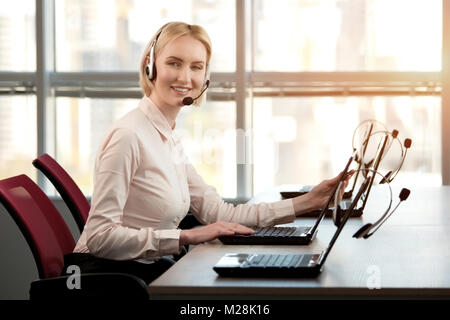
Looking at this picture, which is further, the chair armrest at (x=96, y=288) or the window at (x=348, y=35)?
the window at (x=348, y=35)

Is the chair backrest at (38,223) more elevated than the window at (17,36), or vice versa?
the window at (17,36)

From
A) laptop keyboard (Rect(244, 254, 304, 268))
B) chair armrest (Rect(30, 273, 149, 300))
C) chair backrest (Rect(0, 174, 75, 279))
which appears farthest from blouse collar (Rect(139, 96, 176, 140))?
laptop keyboard (Rect(244, 254, 304, 268))

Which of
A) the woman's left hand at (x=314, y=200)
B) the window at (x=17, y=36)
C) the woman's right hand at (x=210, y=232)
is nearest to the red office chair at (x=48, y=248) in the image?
the woman's right hand at (x=210, y=232)

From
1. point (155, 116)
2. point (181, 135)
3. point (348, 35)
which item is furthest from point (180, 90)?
point (348, 35)

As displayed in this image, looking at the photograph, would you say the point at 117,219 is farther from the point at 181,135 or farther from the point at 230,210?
the point at 181,135

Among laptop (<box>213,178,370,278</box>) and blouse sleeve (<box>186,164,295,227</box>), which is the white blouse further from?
laptop (<box>213,178,370,278</box>)

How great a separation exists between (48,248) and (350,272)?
98cm

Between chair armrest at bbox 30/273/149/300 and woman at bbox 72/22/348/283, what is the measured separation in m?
0.22

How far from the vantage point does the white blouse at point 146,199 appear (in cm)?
218

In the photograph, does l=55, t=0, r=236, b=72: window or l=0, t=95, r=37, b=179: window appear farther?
l=0, t=95, r=37, b=179: window

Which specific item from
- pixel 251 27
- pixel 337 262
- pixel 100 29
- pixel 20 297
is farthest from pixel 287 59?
pixel 337 262

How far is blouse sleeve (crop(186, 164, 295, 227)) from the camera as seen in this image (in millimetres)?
2559

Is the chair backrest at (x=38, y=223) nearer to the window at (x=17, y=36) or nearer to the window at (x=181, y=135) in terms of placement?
the window at (x=181, y=135)
